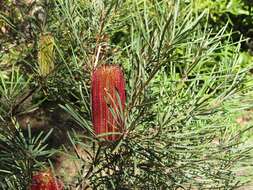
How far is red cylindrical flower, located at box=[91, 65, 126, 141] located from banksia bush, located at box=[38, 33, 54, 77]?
518 mm

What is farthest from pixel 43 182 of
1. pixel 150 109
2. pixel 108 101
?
pixel 150 109

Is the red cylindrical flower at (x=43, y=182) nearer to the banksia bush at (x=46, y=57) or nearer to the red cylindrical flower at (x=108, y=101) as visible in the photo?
the red cylindrical flower at (x=108, y=101)

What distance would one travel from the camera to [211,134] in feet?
6.06

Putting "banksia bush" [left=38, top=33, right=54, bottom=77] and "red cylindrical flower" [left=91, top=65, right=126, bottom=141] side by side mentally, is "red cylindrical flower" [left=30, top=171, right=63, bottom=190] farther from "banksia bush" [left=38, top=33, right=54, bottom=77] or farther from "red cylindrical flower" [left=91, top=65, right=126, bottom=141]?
"banksia bush" [left=38, top=33, right=54, bottom=77]

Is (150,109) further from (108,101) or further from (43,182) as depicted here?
(43,182)

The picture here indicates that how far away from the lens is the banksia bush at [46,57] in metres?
2.06

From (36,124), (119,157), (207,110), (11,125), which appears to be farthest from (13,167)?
(36,124)

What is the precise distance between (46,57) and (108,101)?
596 millimetres

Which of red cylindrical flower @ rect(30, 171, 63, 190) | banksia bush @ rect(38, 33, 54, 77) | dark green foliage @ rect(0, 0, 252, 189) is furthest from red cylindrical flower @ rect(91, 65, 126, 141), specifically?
banksia bush @ rect(38, 33, 54, 77)

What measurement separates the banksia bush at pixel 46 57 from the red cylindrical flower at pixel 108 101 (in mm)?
518

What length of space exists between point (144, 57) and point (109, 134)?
284 mm

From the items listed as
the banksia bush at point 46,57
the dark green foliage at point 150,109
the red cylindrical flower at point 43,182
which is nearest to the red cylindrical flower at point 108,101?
the dark green foliage at point 150,109

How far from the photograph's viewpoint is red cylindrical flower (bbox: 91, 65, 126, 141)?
1553 millimetres

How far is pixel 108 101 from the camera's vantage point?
5.11 feet
